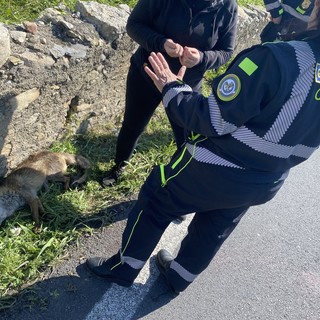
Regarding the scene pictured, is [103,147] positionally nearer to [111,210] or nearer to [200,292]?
[111,210]

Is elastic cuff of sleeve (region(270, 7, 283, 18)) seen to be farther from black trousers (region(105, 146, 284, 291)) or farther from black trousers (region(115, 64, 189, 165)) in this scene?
black trousers (region(105, 146, 284, 291))

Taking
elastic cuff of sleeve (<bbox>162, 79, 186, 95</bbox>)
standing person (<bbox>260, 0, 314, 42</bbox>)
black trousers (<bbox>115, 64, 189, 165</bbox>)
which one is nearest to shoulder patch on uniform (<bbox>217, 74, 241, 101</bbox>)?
elastic cuff of sleeve (<bbox>162, 79, 186, 95</bbox>)

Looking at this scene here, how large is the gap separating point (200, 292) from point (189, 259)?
541mm

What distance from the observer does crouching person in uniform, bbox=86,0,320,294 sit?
2025 mm

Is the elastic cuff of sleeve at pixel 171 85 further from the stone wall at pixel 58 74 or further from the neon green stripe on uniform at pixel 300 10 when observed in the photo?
the neon green stripe on uniform at pixel 300 10

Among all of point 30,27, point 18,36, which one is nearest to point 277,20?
point 30,27

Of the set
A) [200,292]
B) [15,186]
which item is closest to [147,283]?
[200,292]

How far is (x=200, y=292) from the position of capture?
3.36 metres

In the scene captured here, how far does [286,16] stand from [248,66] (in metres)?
3.39

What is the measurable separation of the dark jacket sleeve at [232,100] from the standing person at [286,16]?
302 cm

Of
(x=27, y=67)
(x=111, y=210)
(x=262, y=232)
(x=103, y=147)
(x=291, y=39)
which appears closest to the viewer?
(x=291, y=39)

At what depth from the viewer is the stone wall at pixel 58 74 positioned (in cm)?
330

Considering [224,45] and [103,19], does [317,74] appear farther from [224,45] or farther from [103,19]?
[103,19]

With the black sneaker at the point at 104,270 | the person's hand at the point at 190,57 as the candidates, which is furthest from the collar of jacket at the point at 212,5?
the black sneaker at the point at 104,270
